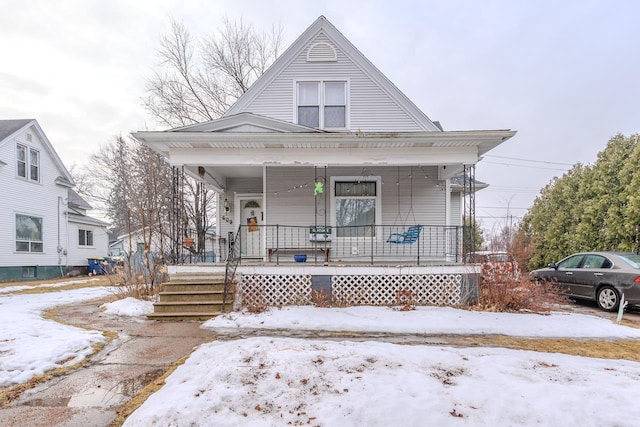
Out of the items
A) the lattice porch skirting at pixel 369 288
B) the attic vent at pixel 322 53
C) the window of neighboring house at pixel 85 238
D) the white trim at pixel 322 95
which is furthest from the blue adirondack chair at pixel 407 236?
the window of neighboring house at pixel 85 238

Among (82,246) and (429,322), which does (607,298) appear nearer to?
(429,322)

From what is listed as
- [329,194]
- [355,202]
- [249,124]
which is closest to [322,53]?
[249,124]

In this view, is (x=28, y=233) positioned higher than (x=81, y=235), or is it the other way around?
(x=28, y=233)

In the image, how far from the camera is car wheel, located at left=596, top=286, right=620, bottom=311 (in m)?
7.45

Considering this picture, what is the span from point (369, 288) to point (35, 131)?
1716 cm

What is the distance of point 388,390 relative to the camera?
298 cm

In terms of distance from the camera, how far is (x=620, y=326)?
5898mm

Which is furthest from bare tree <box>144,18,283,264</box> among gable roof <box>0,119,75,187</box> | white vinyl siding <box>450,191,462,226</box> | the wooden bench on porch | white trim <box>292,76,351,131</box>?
white vinyl siding <box>450,191,462,226</box>

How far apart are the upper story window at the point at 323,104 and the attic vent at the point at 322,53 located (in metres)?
0.74

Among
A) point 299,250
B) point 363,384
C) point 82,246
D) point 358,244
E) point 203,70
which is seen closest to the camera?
point 363,384

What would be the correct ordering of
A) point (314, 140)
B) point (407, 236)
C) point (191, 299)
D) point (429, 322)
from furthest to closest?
point (407, 236) → point (314, 140) → point (191, 299) → point (429, 322)

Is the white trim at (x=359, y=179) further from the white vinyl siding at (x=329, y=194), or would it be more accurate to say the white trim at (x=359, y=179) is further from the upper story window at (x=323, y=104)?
the upper story window at (x=323, y=104)

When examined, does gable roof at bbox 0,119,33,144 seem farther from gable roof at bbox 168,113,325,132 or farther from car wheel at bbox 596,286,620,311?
car wheel at bbox 596,286,620,311

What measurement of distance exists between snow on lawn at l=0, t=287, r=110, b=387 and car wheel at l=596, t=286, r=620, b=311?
10312 millimetres
